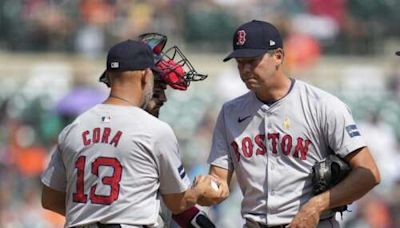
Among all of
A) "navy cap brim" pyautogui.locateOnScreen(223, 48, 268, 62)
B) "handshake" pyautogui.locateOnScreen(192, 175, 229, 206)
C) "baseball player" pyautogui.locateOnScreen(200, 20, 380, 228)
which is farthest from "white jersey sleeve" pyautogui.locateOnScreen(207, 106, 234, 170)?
"navy cap brim" pyautogui.locateOnScreen(223, 48, 268, 62)

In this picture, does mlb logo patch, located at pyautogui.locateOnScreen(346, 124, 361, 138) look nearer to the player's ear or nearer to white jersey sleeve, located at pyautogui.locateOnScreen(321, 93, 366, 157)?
white jersey sleeve, located at pyautogui.locateOnScreen(321, 93, 366, 157)

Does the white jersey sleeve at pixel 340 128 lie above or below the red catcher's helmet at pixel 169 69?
below

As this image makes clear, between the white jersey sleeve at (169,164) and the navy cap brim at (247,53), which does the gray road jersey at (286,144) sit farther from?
the white jersey sleeve at (169,164)

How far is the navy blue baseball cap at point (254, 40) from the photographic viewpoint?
274 inches

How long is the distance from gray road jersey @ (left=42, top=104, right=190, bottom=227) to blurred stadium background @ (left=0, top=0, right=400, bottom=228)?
941 centimetres

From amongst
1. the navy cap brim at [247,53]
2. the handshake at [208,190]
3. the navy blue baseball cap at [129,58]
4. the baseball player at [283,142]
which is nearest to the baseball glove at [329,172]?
the baseball player at [283,142]

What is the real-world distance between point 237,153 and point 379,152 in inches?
370

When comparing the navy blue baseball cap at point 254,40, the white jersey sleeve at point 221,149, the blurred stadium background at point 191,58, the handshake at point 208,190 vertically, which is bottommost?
the blurred stadium background at point 191,58

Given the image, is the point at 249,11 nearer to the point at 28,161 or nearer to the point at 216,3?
the point at 216,3

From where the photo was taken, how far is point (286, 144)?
707 centimetres

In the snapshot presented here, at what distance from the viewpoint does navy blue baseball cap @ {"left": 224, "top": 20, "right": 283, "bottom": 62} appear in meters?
6.96

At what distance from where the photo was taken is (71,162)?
6.54 m

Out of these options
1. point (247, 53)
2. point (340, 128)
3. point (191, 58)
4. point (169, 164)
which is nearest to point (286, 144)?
point (340, 128)

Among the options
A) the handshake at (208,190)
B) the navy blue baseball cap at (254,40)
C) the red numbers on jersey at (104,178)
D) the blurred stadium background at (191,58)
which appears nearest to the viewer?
the red numbers on jersey at (104,178)
